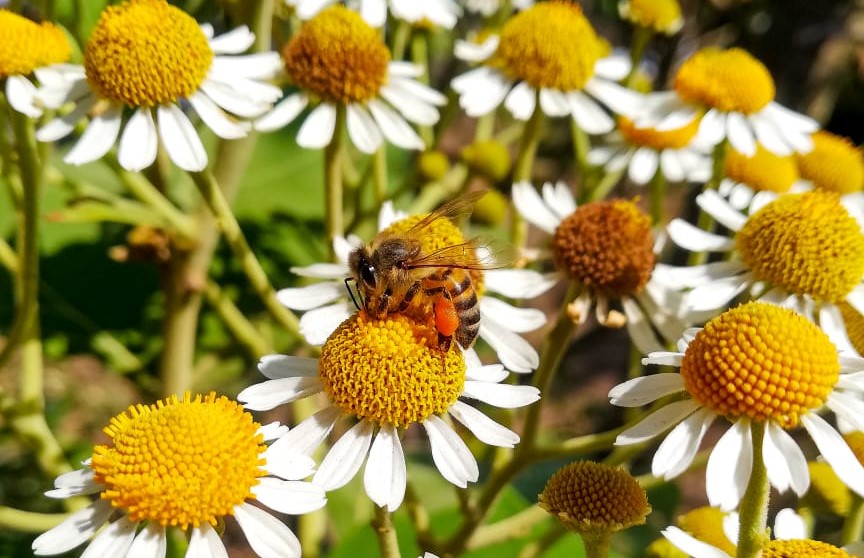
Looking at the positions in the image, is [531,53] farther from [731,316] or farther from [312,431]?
[312,431]

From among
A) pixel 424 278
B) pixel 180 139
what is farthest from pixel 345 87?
pixel 424 278

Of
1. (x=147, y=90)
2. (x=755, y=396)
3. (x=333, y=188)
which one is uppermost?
(x=147, y=90)

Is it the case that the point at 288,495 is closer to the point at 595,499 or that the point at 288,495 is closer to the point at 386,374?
the point at 386,374

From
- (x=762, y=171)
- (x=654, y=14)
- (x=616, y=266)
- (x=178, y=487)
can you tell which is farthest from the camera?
(x=654, y=14)

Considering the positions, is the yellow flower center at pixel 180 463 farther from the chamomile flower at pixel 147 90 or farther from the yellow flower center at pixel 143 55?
the yellow flower center at pixel 143 55

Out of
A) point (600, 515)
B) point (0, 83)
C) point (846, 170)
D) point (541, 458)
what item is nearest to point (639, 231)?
point (541, 458)

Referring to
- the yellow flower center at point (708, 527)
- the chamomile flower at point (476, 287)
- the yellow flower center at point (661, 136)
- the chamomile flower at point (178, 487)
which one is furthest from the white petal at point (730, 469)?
the yellow flower center at point (661, 136)

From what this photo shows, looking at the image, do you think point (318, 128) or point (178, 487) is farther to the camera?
point (318, 128)

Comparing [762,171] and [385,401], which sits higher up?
[385,401]
